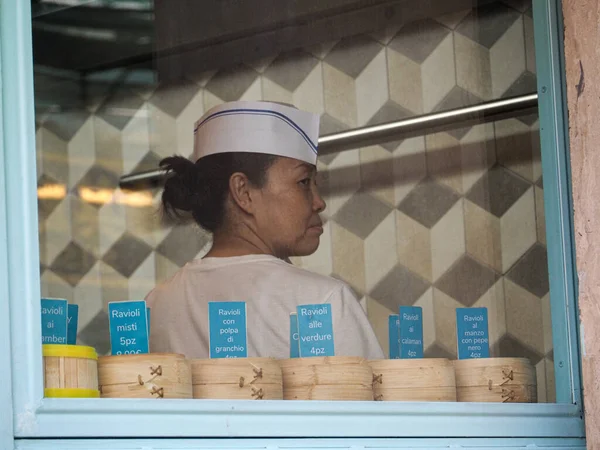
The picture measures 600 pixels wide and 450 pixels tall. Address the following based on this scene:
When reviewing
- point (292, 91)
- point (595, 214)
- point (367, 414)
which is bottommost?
point (367, 414)

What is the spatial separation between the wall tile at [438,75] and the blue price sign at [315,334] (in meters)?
1.00

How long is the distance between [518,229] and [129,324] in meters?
0.98

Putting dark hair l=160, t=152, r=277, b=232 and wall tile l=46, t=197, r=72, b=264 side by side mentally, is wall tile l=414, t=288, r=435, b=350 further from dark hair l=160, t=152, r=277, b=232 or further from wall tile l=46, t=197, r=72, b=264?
wall tile l=46, t=197, r=72, b=264

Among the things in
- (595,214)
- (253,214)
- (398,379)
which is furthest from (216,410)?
(253,214)

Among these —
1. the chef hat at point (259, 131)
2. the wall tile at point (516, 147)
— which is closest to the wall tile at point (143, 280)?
the chef hat at point (259, 131)

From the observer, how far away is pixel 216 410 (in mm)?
1590

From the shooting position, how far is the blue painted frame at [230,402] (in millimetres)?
1421

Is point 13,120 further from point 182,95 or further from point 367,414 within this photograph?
point 182,95

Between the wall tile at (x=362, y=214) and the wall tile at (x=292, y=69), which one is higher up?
the wall tile at (x=292, y=69)

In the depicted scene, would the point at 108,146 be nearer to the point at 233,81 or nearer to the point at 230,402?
the point at 233,81

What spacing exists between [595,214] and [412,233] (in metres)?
0.98

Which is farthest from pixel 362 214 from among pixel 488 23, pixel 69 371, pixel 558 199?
pixel 69 371

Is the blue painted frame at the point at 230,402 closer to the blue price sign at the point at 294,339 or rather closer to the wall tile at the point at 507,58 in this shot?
the wall tile at the point at 507,58

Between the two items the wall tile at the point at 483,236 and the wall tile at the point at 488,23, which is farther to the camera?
the wall tile at the point at 483,236
